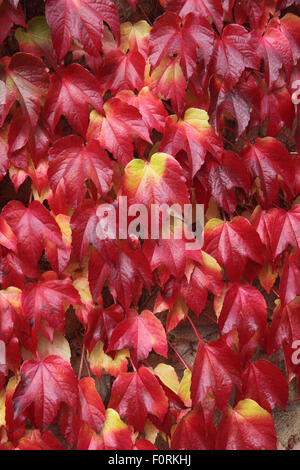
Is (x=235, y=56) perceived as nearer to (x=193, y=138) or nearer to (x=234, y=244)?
(x=193, y=138)

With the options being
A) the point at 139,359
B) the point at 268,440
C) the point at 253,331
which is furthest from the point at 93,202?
the point at 268,440

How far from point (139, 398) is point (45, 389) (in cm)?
21

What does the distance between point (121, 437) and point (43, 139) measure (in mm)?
692

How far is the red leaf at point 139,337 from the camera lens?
1.05 m

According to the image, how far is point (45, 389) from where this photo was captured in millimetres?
1003

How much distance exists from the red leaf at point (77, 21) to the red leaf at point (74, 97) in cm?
6

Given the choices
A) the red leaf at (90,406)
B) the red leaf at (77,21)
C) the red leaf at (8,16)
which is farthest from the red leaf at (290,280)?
the red leaf at (8,16)

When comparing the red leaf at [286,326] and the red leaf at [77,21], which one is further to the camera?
the red leaf at [286,326]

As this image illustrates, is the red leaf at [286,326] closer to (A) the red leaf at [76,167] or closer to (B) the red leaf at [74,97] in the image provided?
(A) the red leaf at [76,167]

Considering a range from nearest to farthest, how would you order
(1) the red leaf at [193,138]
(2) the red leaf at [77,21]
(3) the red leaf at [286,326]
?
1. (2) the red leaf at [77,21]
2. (1) the red leaf at [193,138]
3. (3) the red leaf at [286,326]

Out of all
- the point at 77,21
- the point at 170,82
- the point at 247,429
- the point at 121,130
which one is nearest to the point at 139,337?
the point at 247,429

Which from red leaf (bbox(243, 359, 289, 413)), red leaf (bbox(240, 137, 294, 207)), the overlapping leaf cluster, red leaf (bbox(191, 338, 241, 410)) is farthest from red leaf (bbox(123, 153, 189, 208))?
red leaf (bbox(243, 359, 289, 413))

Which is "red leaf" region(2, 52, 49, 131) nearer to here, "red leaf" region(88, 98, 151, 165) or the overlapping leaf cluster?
the overlapping leaf cluster

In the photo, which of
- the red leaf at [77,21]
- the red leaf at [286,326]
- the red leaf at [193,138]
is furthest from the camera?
the red leaf at [286,326]
